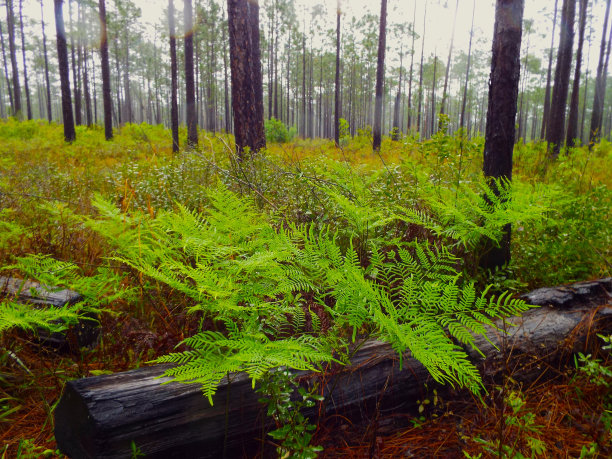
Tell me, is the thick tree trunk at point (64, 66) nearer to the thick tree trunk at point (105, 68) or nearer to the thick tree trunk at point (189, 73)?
the thick tree trunk at point (105, 68)

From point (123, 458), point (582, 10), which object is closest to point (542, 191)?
point (123, 458)

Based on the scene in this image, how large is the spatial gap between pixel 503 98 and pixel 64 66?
46.7 ft

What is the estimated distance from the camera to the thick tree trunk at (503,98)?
2805 millimetres

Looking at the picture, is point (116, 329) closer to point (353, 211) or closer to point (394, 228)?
point (353, 211)

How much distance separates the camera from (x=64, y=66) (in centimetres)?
1213

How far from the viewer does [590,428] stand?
1505 millimetres

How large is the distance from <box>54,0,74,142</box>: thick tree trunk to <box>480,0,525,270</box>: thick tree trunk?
13.1 meters

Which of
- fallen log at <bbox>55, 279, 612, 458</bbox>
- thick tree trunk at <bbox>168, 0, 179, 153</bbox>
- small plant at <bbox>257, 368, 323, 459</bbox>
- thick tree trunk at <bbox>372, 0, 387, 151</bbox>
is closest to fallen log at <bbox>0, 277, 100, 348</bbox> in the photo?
fallen log at <bbox>55, 279, 612, 458</bbox>

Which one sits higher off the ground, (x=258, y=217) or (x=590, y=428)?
(x=258, y=217)

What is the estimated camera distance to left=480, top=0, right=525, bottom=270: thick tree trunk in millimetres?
2805

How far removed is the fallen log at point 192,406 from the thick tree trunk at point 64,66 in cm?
1324

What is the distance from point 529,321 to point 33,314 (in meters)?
2.71

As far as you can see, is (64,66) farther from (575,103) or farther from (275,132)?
(575,103)

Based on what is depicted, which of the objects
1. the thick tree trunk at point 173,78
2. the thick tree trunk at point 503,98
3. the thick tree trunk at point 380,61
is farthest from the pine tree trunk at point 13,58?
the thick tree trunk at point 503,98
